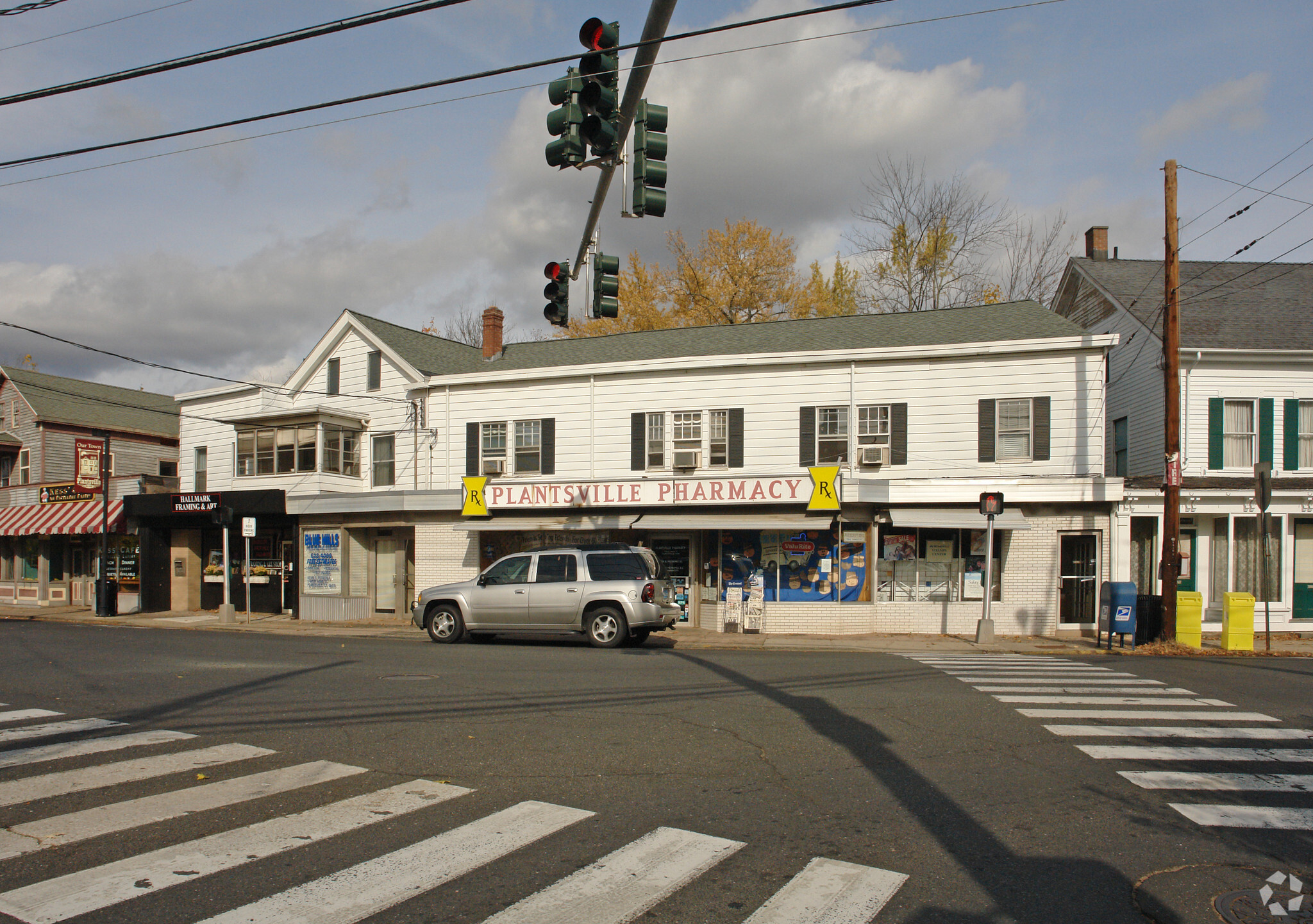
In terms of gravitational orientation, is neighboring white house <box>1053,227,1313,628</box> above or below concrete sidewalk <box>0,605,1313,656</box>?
above

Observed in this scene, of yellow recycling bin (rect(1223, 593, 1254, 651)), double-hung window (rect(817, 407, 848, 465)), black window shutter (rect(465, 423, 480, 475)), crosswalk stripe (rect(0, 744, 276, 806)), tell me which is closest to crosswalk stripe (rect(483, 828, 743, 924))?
crosswalk stripe (rect(0, 744, 276, 806))

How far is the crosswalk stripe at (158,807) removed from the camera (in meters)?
5.78

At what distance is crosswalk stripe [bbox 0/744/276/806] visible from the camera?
22.6 ft

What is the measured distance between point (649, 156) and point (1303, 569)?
67.0 ft

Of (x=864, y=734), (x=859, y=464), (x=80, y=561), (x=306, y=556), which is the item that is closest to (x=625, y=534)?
(x=859, y=464)

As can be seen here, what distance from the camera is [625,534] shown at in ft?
79.2

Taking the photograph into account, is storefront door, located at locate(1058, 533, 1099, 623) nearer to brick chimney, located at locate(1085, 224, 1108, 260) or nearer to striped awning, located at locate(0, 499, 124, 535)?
brick chimney, located at locate(1085, 224, 1108, 260)

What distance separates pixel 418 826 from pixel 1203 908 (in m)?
4.47

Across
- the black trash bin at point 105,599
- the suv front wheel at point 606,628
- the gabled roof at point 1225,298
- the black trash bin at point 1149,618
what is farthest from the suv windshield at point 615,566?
the black trash bin at point 105,599

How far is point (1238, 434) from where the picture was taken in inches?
851

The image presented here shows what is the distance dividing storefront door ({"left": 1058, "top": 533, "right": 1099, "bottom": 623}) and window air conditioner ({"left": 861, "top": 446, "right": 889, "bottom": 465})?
14.1 feet

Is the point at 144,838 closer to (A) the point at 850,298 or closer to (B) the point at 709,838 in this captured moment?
(B) the point at 709,838

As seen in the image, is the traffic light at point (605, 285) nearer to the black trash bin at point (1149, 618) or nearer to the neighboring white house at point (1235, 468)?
the black trash bin at point (1149, 618)

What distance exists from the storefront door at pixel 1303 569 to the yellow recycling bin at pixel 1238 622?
5.09 meters
